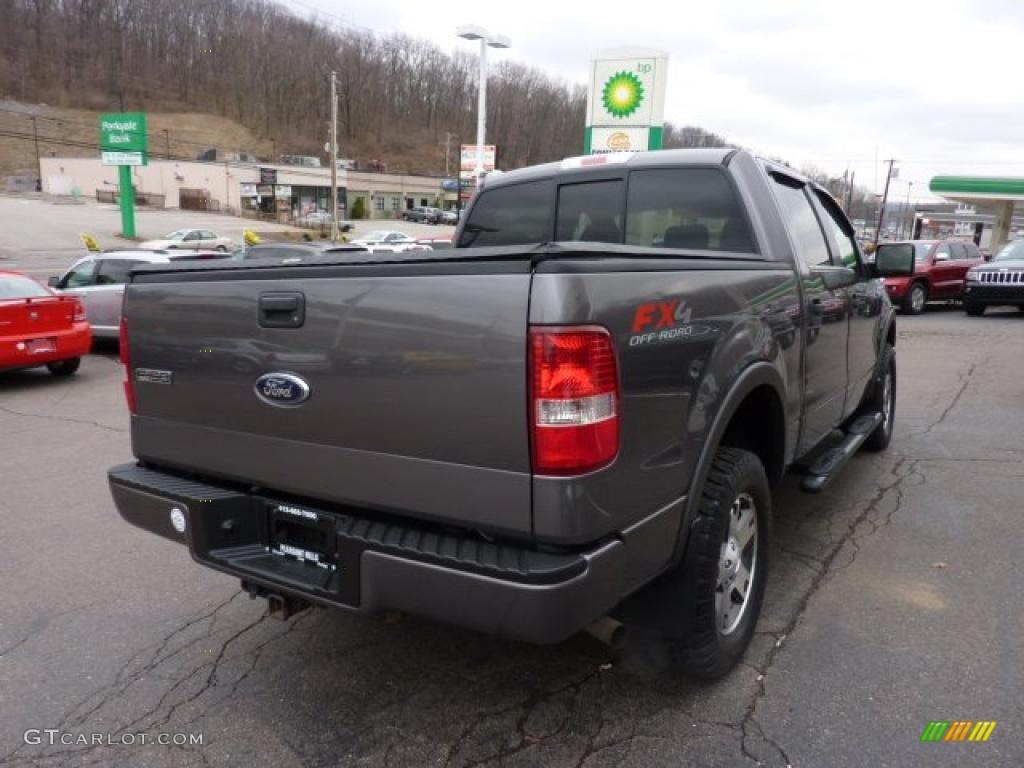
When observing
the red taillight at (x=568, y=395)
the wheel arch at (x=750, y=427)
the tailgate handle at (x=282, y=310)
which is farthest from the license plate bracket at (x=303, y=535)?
the wheel arch at (x=750, y=427)

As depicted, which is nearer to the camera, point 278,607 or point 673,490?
Result: point 673,490

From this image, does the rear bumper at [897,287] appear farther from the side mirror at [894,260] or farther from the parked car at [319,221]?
the parked car at [319,221]

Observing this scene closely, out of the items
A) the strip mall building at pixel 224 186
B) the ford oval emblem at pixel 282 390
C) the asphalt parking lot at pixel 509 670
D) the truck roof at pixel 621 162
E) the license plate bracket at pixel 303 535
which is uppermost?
the strip mall building at pixel 224 186

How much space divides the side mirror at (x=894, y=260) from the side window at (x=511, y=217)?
7.91 feet

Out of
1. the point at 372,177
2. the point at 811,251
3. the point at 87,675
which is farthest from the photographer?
the point at 372,177

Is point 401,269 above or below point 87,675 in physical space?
above

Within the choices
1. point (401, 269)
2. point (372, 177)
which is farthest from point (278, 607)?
point (372, 177)

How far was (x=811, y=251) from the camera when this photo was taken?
3.99 m

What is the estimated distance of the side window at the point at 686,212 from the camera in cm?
355

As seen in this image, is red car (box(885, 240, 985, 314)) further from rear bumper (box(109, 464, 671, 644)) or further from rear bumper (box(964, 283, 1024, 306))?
rear bumper (box(109, 464, 671, 644))

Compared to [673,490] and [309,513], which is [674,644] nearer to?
[673,490]

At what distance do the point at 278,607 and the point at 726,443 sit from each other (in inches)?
72.3

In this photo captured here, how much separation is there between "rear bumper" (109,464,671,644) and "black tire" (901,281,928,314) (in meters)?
17.2

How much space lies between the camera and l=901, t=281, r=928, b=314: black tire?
17.2m
